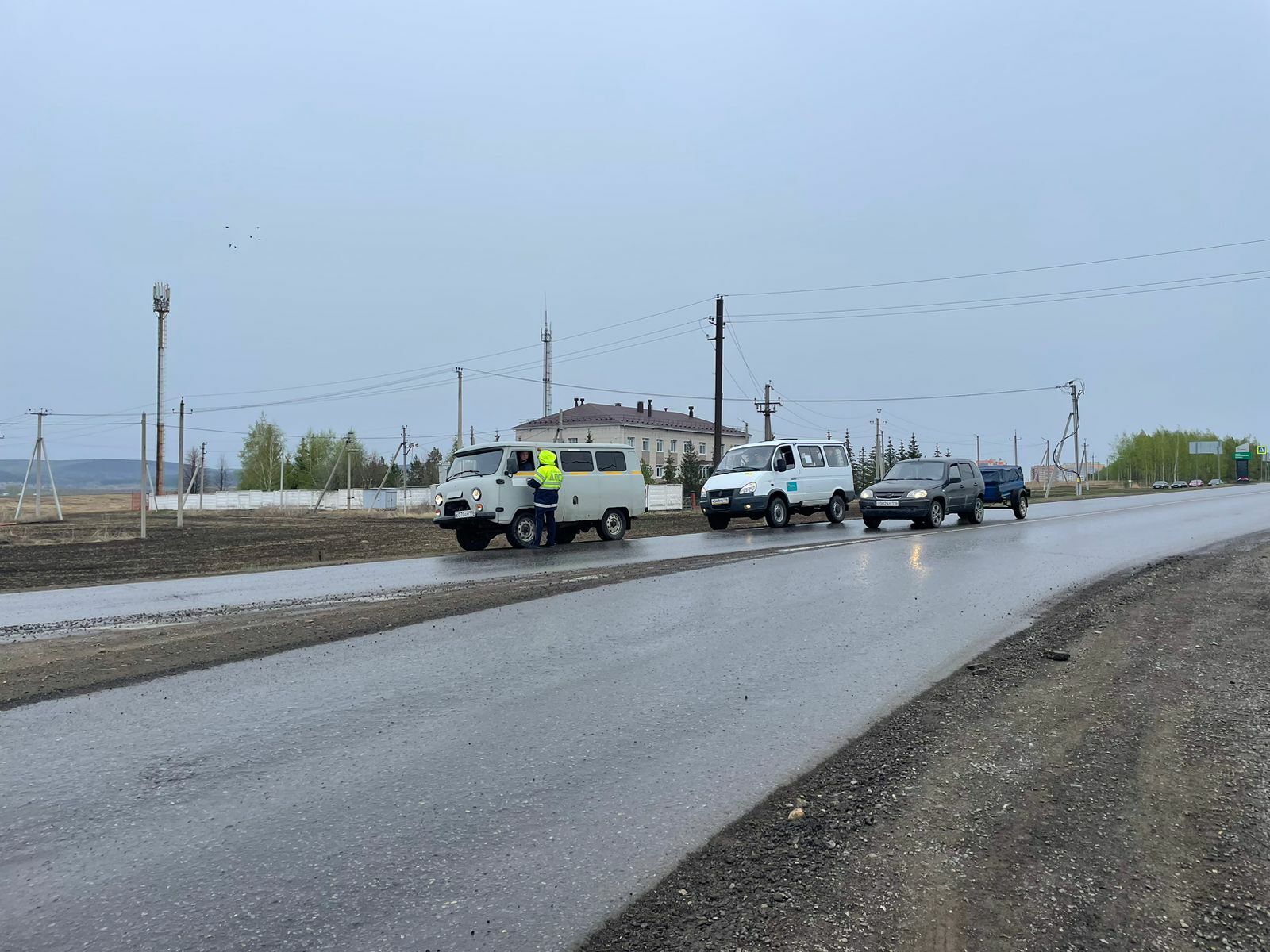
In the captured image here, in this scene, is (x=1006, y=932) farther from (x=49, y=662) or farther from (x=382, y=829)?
(x=49, y=662)

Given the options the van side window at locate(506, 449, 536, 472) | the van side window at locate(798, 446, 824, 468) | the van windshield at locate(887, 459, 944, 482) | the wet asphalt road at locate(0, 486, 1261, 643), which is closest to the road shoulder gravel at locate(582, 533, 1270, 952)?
the wet asphalt road at locate(0, 486, 1261, 643)

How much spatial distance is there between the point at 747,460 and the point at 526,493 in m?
7.40

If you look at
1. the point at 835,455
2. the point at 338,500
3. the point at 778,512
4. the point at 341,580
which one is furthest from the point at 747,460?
the point at 338,500

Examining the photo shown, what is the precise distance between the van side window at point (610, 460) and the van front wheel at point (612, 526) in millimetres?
927

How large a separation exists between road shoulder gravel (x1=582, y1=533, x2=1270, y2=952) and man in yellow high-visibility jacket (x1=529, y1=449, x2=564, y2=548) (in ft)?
38.8

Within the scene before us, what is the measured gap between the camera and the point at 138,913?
A: 9.78 feet

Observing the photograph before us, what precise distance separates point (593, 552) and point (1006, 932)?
13.3 metres

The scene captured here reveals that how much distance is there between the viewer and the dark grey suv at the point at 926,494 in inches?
843

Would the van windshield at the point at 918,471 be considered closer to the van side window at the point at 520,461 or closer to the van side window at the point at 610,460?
the van side window at the point at 610,460

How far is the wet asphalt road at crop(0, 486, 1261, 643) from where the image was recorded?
10266mm

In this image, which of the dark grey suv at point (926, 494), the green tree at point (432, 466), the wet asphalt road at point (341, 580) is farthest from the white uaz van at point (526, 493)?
the green tree at point (432, 466)

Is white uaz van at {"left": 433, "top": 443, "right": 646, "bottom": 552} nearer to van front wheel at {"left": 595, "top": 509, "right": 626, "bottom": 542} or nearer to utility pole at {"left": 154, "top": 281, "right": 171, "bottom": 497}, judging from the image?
van front wheel at {"left": 595, "top": 509, "right": 626, "bottom": 542}

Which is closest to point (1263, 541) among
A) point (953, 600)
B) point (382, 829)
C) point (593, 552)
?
point (953, 600)

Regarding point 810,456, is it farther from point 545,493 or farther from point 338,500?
point 338,500
